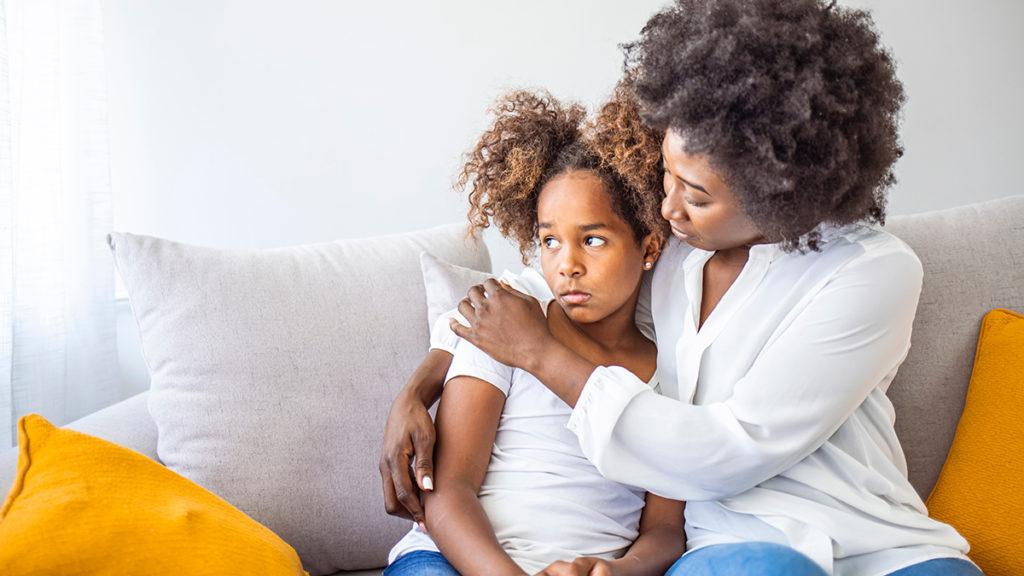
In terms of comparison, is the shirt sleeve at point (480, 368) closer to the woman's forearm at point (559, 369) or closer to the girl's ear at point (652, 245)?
the woman's forearm at point (559, 369)

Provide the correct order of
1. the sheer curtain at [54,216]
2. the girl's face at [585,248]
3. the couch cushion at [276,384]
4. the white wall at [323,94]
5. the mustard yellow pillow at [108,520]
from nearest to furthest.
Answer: the mustard yellow pillow at [108,520] → the girl's face at [585,248] → the couch cushion at [276,384] → the sheer curtain at [54,216] → the white wall at [323,94]

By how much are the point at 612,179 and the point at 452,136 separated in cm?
89

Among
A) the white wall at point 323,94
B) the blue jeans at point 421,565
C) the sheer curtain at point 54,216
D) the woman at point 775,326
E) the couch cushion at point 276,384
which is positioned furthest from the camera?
the white wall at point 323,94

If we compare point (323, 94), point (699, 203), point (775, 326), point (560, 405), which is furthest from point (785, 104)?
point (323, 94)

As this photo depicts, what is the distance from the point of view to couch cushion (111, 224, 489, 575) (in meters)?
1.53

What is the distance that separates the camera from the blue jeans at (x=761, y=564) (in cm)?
106

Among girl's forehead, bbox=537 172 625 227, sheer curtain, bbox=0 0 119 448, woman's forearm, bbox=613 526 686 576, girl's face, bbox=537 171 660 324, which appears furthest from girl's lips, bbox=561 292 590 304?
sheer curtain, bbox=0 0 119 448

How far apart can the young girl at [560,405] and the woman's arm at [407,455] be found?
25mm

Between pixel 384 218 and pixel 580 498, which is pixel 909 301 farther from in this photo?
pixel 384 218

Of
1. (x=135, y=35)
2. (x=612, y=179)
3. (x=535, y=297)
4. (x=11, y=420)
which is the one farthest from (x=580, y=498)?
(x=135, y=35)

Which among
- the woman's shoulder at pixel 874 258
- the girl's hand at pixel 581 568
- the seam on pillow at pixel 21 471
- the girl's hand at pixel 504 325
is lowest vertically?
the girl's hand at pixel 581 568

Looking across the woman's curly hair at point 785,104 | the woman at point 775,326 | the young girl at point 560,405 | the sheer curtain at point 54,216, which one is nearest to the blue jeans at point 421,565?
the young girl at point 560,405

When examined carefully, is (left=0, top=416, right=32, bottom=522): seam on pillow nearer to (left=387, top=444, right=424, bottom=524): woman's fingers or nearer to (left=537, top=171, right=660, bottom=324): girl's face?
(left=387, top=444, right=424, bottom=524): woman's fingers

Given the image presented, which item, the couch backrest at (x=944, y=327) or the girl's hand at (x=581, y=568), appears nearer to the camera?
the girl's hand at (x=581, y=568)
